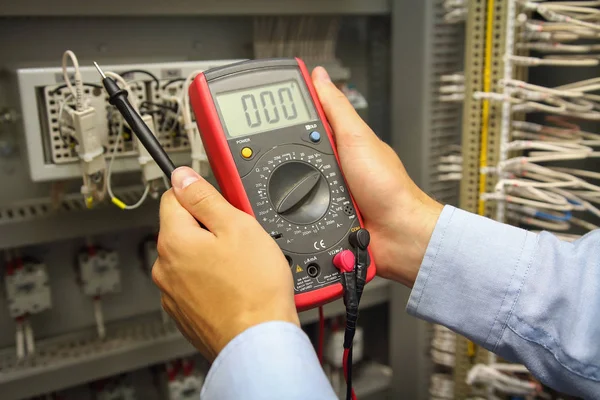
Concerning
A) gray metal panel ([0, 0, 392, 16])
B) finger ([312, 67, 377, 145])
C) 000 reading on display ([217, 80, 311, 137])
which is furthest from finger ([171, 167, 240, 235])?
gray metal panel ([0, 0, 392, 16])

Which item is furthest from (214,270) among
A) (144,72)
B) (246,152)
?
(144,72)

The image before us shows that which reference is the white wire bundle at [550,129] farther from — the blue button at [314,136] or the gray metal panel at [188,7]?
the blue button at [314,136]

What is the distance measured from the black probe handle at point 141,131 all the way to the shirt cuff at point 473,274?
34 cm

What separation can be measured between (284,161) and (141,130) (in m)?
0.17

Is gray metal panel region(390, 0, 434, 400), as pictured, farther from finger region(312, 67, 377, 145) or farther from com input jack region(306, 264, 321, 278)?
com input jack region(306, 264, 321, 278)

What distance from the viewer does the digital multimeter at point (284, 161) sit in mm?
616

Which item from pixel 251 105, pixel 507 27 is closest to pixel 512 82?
pixel 507 27

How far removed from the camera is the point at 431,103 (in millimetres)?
1080

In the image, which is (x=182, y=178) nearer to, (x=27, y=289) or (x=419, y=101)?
(x=27, y=289)

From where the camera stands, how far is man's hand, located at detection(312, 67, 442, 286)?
→ 2.25 ft

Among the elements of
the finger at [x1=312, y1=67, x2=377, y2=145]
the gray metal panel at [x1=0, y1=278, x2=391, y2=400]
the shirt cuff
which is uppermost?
the finger at [x1=312, y1=67, x2=377, y2=145]

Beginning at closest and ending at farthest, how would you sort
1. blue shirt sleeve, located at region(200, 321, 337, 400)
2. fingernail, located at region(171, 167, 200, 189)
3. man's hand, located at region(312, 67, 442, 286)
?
blue shirt sleeve, located at region(200, 321, 337, 400), fingernail, located at region(171, 167, 200, 189), man's hand, located at region(312, 67, 442, 286)

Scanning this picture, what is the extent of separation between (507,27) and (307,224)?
57cm

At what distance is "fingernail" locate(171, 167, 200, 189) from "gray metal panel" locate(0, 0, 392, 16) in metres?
0.39
